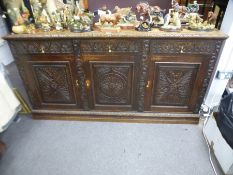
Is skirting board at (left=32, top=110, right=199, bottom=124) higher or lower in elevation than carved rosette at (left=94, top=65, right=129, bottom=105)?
lower

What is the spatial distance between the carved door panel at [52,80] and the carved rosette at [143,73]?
61 centimetres

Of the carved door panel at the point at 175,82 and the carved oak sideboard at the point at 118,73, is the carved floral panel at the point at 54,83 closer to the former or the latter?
the carved oak sideboard at the point at 118,73

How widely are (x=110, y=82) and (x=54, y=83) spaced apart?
54 centimetres

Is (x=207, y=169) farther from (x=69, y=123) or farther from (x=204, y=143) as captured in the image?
(x=69, y=123)

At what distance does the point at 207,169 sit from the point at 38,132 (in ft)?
5.23

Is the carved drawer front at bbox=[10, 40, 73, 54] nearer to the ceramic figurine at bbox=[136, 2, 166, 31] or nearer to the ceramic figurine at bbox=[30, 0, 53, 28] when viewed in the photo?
the ceramic figurine at bbox=[30, 0, 53, 28]

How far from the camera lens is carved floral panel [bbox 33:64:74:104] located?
1536 mm

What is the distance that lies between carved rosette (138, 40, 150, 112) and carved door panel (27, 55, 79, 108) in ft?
2.01

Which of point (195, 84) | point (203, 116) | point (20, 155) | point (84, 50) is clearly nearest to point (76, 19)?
point (84, 50)

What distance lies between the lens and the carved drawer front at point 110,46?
1.34 metres

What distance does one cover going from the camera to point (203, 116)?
1800 millimetres

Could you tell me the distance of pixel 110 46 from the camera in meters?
1.37

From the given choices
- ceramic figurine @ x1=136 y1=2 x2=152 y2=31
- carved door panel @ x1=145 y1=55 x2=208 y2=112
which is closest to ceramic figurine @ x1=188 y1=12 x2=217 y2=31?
carved door panel @ x1=145 y1=55 x2=208 y2=112

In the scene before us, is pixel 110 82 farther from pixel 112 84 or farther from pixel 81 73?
pixel 81 73
